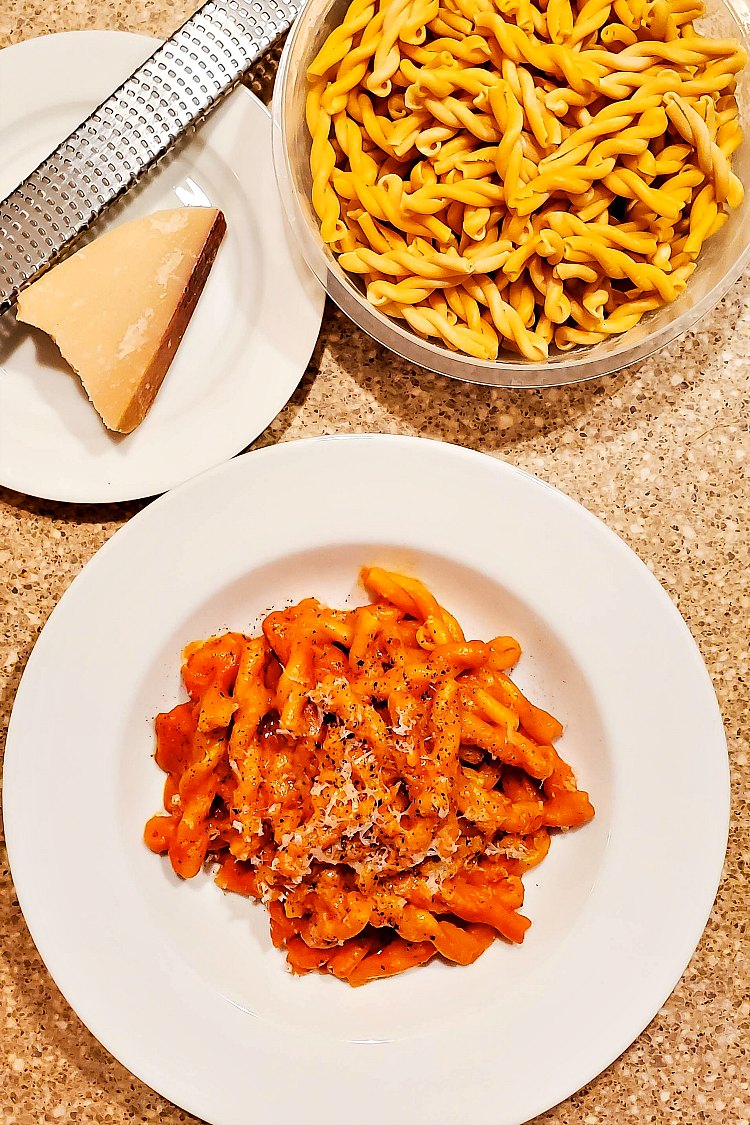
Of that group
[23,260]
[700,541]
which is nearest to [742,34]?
[700,541]

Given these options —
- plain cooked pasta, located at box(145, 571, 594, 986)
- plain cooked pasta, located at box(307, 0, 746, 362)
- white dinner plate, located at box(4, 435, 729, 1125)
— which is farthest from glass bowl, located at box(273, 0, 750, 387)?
plain cooked pasta, located at box(145, 571, 594, 986)

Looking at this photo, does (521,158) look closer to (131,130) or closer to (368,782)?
(131,130)

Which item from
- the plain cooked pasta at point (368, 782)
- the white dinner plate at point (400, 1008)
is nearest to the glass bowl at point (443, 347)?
the white dinner plate at point (400, 1008)

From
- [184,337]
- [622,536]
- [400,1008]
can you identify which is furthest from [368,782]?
[184,337]

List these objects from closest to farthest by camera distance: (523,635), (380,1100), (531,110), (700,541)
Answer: (531,110)
(380,1100)
(523,635)
(700,541)

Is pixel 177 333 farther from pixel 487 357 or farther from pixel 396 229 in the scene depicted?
pixel 487 357

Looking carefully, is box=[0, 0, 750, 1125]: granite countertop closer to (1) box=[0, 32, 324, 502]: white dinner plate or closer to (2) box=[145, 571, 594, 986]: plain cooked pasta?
(1) box=[0, 32, 324, 502]: white dinner plate

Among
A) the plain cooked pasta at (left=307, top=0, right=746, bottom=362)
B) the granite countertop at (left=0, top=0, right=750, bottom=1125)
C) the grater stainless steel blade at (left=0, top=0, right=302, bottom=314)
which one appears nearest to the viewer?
the plain cooked pasta at (left=307, top=0, right=746, bottom=362)
